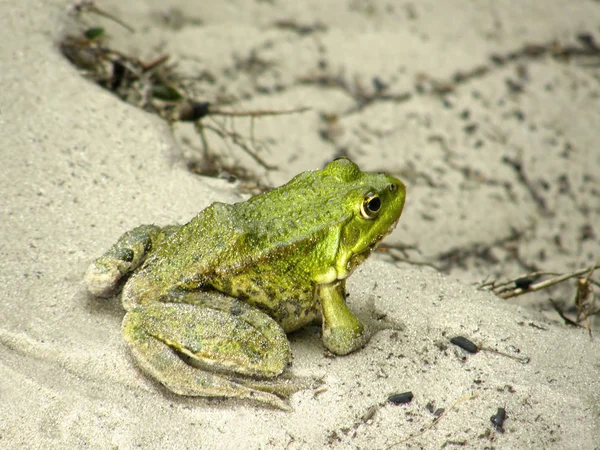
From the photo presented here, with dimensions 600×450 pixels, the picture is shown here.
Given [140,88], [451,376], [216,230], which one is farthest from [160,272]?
[140,88]

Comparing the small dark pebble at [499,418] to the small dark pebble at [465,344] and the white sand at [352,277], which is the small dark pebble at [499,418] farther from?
the small dark pebble at [465,344]

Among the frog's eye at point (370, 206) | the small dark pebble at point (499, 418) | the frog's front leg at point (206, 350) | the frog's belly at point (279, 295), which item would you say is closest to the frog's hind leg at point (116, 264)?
the frog's front leg at point (206, 350)

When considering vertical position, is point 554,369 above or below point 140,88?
below

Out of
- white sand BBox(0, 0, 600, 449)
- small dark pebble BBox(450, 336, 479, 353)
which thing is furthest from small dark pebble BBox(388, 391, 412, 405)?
small dark pebble BBox(450, 336, 479, 353)

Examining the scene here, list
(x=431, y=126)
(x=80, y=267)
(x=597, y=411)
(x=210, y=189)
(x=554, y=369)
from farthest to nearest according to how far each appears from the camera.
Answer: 1. (x=431, y=126)
2. (x=210, y=189)
3. (x=80, y=267)
4. (x=554, y=369)
5. (x=597, y=411)

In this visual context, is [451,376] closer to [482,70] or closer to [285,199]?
[285,199]

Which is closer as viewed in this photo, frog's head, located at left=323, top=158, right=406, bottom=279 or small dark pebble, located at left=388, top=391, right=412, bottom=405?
small dark pebble, located at left=388, top=391, right=412, bottom=405

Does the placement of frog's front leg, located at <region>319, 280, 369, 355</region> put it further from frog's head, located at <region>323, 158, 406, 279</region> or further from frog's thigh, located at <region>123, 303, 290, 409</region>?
frog's thigh, located at <region>123, 303, 290, 409</region>
